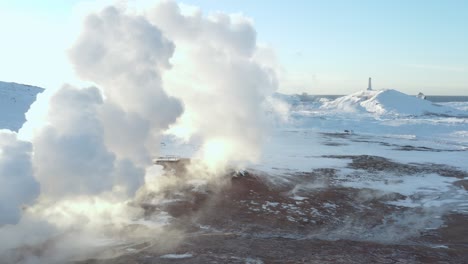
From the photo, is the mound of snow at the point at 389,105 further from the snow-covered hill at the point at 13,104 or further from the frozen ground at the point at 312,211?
the snow-covered hill at the point at 13,104

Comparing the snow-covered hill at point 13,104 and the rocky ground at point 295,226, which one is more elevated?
the snow-covered hill at point 13,104

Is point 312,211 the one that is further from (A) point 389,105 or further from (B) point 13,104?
(A) point 389,105

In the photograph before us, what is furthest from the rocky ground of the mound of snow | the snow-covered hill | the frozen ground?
the mound of snow

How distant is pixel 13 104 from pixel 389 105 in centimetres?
7391

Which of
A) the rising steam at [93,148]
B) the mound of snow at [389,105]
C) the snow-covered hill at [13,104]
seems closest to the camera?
the rising steam at [93,148]

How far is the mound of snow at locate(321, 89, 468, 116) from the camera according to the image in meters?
96.6

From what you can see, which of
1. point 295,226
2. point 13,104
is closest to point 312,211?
point 295,226

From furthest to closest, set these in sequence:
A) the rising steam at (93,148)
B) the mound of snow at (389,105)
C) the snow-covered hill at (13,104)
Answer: the mound of snow at (389,105) → the snow-covered hill at (13,104) → the rising steam at (93,148)

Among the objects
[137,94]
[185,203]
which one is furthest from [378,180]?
[137,94]

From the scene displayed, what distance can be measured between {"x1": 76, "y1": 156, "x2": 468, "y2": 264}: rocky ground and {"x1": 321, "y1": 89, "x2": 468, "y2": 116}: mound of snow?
69273mm

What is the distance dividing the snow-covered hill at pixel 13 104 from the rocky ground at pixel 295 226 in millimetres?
28958

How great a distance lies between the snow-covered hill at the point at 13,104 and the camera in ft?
168

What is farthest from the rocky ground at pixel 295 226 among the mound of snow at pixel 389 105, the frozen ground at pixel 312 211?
the mound of snow at pixel 389 105

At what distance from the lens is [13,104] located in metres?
62.0
